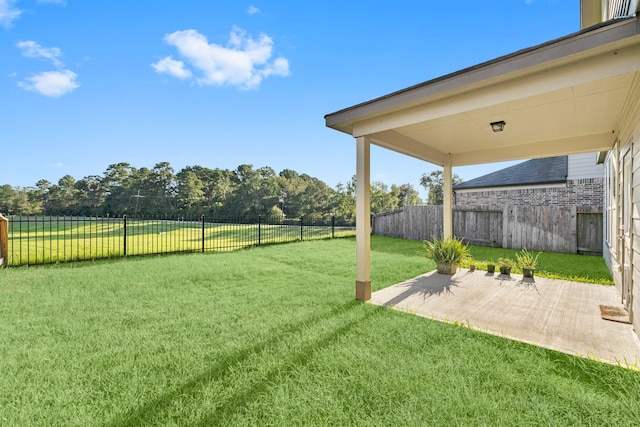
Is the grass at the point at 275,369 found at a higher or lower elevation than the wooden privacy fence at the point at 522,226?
lower

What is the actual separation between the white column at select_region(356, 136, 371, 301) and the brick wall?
894 centimetres

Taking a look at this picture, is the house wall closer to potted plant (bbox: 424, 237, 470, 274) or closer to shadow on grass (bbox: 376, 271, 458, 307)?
shadow on grass (bbox: 376, 271, 458, 307)

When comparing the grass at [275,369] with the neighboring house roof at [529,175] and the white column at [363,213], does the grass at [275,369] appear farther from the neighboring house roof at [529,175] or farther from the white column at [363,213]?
the neighboring house roof at [529,175]

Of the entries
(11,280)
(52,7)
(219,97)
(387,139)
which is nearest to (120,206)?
(219,97)

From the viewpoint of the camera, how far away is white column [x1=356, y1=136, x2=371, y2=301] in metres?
3.78

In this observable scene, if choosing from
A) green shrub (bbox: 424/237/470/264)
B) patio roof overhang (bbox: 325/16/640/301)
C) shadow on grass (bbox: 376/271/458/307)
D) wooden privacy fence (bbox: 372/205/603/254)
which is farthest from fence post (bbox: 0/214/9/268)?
wooden privacy fence (bbox: 372/205/603/254)

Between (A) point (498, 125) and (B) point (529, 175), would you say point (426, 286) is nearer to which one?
(A) point (498, 125)

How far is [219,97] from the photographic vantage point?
17953 millimetres

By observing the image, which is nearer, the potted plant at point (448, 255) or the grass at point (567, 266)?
the grass at point (567, 266)

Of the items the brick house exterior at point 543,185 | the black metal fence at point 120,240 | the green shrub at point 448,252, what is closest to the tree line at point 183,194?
the brick house exterior at point 543,185

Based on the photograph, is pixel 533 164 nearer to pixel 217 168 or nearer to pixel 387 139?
pixel 387 139

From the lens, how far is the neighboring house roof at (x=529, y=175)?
11023mm

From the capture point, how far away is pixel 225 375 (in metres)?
2.04

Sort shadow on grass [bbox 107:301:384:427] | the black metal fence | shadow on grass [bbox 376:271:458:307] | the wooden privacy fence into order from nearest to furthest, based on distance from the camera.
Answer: shadow on grass [bbox 107:301:384:427]
shadow on grass [bbox 376:271:458:307]
the black metal fence
the wooden privacy fence
